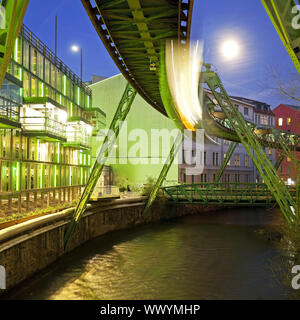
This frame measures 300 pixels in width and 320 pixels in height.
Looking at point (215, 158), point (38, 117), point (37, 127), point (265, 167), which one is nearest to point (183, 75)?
point (265, 167)

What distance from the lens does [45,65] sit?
2420 centimetres

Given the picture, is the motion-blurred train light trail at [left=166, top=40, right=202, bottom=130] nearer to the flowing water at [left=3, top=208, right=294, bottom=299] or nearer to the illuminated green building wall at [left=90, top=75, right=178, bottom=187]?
the flowing water at [left=3, top=208, right=294, bottom=299]

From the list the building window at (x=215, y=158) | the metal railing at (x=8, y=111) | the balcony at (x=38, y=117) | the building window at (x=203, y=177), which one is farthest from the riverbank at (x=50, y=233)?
the building window at (x=215, y=158)

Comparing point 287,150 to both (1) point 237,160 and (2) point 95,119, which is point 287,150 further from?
(1) point 237,160

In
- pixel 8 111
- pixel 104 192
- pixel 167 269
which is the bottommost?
pixel 167 269

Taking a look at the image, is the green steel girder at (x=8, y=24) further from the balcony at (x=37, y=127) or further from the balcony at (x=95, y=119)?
the balcony at (x=95, y=119)

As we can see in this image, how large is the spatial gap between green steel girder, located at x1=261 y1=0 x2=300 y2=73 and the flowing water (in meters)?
9.76

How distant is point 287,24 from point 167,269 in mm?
12841

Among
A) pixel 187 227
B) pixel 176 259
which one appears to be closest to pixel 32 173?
pixel 176 259

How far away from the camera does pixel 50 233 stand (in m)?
15.2

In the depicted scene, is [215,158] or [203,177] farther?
[215,158]

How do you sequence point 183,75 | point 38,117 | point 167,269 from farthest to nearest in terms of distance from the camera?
point 38,117 → point 167,269 → point 183,75
